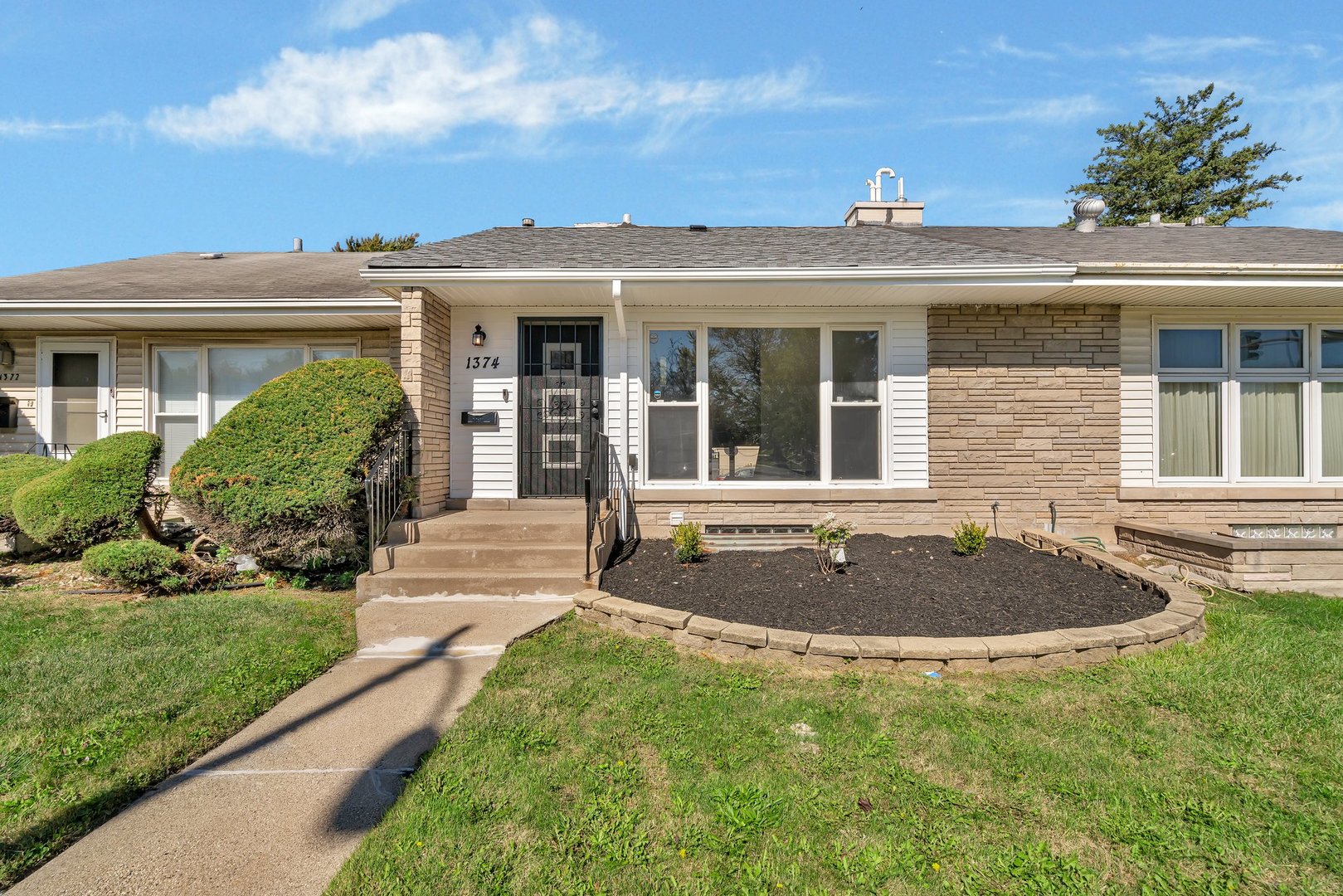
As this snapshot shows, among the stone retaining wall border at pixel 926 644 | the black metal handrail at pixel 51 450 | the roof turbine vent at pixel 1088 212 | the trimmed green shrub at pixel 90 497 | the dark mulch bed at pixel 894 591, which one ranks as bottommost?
the stone retaining wall border at pixel 926 644

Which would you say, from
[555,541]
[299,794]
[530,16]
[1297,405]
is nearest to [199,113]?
[530,16]

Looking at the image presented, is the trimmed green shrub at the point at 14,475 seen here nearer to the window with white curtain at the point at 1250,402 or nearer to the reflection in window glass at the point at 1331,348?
the window with white curtain at the point at 1250,402

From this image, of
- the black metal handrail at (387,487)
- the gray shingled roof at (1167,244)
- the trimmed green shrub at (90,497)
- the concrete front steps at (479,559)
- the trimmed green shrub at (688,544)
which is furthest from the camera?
the gray shingled roof at (1167,244)

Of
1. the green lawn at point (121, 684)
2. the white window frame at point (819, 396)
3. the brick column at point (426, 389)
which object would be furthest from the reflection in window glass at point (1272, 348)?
the green lawn at point (121, 684)

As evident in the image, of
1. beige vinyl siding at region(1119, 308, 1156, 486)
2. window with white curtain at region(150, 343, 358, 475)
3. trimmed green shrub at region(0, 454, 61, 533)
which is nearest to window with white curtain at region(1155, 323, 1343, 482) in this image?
beige vinyl siding at region(1119, 308, 1156, 486)

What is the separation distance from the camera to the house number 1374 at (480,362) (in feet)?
21.5

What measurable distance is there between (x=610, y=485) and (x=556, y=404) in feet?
3.85

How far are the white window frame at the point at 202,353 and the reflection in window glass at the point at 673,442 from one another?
4080mm

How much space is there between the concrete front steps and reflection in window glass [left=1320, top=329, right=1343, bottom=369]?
337 inches

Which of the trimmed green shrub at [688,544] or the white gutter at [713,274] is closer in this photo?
the trimmed green shrub at [688,544]

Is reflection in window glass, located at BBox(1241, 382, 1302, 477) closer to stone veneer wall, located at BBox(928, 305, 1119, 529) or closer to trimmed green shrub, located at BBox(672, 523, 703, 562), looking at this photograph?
stone veneer wall, located at BBox(928, 305, 1119, 529)

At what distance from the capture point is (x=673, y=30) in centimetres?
888

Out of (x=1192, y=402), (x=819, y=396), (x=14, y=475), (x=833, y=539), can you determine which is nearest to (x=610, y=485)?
(x=833, y=539)

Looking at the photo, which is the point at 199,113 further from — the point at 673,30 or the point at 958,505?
the point at 958,505
